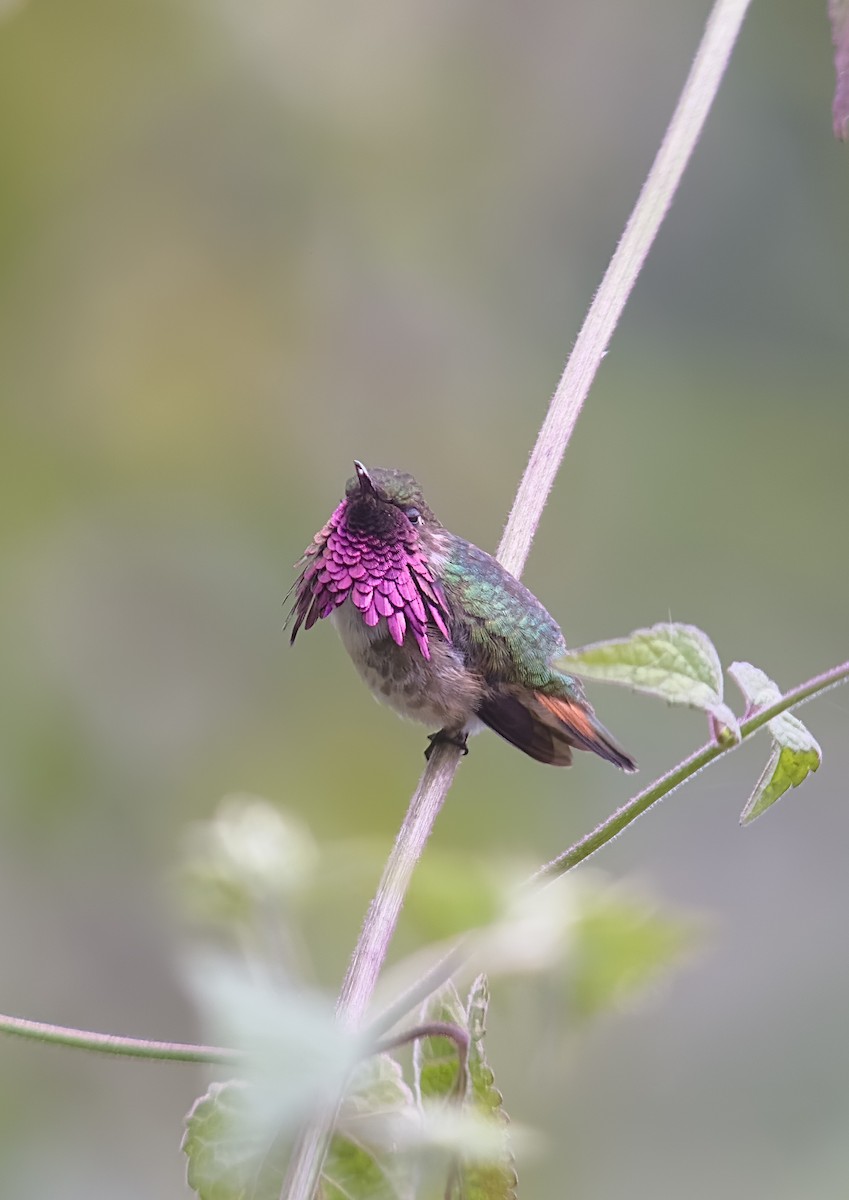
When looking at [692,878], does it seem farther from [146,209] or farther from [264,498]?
[146,209]

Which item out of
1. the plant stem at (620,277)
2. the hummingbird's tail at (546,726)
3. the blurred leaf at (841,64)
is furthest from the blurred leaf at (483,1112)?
the hummingbird's tail at (546,726)

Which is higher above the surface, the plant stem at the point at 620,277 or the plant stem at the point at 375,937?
the plant stem at the point at 620,277

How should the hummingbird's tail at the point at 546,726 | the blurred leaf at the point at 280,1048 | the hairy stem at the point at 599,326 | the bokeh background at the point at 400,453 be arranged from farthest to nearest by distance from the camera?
the bokeh background at the point at 400,453, the hummingbird's tail at the point at 546,726, the hairy stem at the point at 599,326, the blurred leaf at the point at 280,1048

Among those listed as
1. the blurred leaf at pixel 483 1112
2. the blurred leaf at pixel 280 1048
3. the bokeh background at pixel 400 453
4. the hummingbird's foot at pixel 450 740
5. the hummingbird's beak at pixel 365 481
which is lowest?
the blurred leaf at pixel 280 1048

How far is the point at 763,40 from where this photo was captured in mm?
6059

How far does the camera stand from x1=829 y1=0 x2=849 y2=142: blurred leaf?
4.44ft

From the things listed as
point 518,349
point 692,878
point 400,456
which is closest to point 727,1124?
point 692,878

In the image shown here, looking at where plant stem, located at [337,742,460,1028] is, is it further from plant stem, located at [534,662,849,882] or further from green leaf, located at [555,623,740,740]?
green leaf, located at [555,623,740,740]

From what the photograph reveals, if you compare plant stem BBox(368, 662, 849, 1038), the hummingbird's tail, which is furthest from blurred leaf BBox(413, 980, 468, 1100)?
the hummingbird's tail

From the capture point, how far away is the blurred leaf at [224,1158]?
1.31 meters

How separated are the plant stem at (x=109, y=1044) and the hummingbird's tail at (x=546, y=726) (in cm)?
139

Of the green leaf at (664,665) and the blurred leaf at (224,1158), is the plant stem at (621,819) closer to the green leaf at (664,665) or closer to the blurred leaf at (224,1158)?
the green leaf at (664,665)

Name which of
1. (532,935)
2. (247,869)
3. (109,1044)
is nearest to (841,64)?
(532,935)

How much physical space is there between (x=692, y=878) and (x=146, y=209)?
11.8 ft
